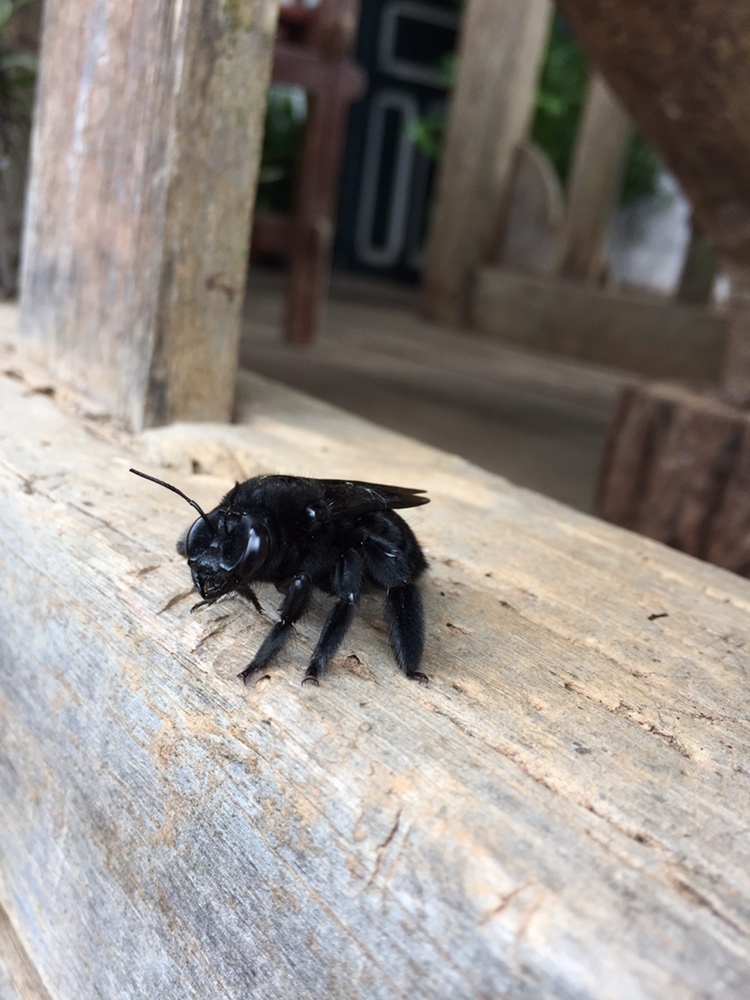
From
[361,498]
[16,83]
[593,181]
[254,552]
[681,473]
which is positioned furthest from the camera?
[593,181]

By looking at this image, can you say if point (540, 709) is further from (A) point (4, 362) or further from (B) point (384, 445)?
(A) point (4, 362)

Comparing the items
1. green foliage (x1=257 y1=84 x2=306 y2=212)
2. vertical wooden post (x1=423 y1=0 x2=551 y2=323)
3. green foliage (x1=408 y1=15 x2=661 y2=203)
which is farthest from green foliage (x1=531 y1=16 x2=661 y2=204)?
vertical wooden post (x1=423 y1=0 x2=551 y2=323)

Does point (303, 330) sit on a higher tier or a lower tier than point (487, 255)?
lower

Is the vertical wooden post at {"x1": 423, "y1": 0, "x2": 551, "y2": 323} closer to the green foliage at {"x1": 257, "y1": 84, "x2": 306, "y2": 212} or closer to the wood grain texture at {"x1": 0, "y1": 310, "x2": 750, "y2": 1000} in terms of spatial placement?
the green foliage at {"x1": 257, "y1": 84, "x2": 306, "y2": 212}

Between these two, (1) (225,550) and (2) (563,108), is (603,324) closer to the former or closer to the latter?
(2) (563,108)

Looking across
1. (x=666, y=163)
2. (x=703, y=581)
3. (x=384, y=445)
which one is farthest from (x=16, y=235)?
(x=703, y=581)

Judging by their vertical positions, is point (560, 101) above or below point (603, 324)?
above

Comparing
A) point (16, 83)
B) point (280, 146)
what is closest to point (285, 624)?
point (16, 83)
